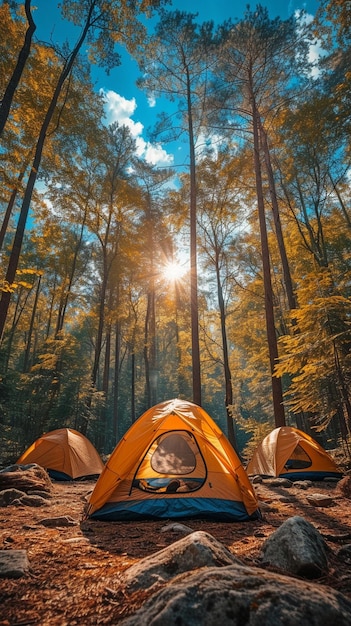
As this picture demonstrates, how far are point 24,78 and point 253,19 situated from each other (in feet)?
30.0

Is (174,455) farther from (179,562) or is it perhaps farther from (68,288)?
(68,288)

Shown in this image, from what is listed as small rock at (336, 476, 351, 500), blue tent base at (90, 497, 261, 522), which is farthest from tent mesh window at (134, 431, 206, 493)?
small rock at (336, 476, 351, 500)

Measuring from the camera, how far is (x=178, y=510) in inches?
166

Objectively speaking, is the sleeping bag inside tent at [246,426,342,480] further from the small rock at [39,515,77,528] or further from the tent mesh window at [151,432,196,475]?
the small rock at [39,515,77,528]

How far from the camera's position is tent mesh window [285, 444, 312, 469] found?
7746 mm

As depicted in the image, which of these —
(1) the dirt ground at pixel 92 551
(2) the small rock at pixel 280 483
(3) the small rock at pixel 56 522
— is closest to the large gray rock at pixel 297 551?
(1) the dirt ground at pixel 92 551

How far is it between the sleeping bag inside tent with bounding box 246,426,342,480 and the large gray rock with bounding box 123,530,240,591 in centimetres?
639

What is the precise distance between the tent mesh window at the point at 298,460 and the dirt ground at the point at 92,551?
2327 mm

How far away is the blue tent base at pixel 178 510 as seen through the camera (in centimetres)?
412

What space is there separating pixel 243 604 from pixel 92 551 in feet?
7.33

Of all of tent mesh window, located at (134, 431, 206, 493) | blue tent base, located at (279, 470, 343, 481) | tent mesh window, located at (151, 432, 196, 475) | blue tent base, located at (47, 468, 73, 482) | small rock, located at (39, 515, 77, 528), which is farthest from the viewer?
blue tent base, located at (47, 468, 73, 482)

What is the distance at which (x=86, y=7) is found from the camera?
9539mm

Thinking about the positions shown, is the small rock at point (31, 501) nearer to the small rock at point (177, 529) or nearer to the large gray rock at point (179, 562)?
the small rock at point (177, 529)

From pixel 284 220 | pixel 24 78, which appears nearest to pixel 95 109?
pixel 24 78
